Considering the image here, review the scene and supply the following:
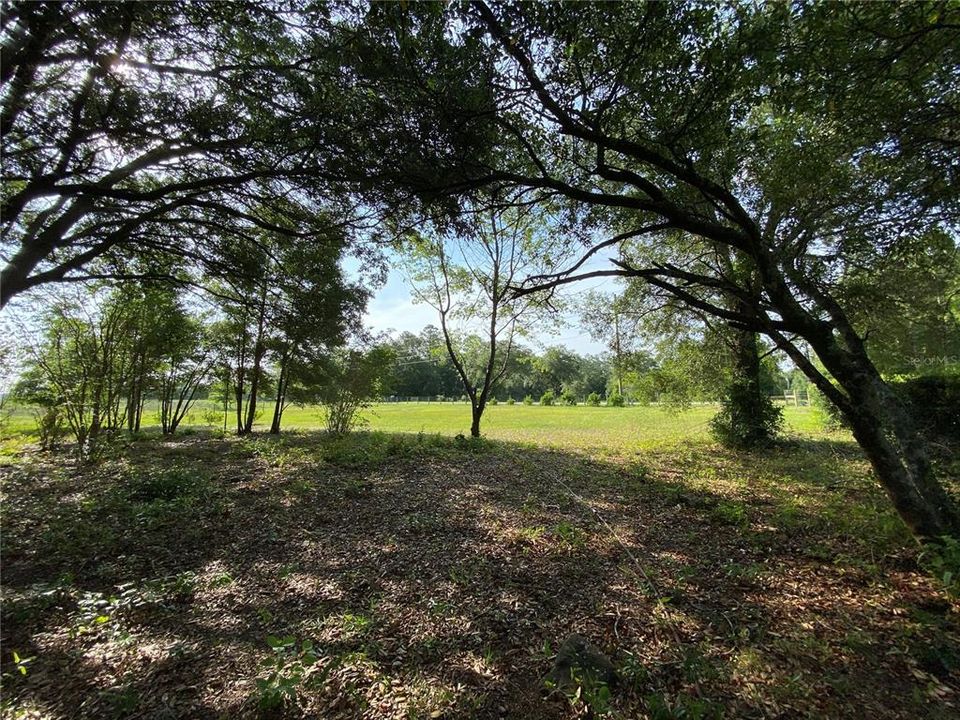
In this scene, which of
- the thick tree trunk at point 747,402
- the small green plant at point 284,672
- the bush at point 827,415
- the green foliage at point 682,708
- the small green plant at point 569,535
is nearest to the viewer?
the green foliage at point 682,708

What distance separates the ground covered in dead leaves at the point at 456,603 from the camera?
2.14 m

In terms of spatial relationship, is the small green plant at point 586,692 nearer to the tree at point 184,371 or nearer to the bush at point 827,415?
the tree at point 184,371

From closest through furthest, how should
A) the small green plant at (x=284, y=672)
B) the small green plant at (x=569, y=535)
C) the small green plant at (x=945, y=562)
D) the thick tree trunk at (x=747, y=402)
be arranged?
the small green plant at (x=284, y=672), the small green plant at (x=945, y=562), the small green plant at (x=569, y=535), the thick tree trunk at (x=747, y=402)

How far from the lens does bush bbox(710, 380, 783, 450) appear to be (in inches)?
401

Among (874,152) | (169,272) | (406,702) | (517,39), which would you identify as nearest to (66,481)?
(169,272)

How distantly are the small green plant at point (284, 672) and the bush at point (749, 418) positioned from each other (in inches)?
436

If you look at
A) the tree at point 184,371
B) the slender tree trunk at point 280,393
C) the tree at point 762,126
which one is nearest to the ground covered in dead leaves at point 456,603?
the tree at point 762,126

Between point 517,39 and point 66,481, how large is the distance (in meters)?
8.95

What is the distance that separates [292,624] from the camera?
2846mm

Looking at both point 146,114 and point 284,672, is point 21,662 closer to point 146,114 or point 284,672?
point 284,672

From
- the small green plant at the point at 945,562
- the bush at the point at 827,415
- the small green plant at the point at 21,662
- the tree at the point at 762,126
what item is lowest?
the small green plant at the point at 21,662

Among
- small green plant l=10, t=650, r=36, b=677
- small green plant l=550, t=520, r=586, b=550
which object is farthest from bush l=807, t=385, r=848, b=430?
small green plant l=10, t=650, r=36, b=677

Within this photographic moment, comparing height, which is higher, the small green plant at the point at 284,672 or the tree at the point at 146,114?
the tree at the point at 146,114

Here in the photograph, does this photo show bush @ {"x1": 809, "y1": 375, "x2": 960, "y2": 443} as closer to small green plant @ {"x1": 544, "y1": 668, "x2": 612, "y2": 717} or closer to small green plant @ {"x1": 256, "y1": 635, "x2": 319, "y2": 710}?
small green plant @ {"x1": 544, "y1": 668, "x2": 612, "y2": 717}
